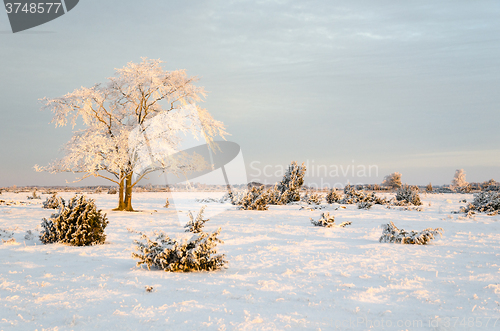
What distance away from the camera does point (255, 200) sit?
1858 centimetres

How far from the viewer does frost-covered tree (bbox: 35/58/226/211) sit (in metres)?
16.0

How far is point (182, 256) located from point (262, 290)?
162 centimetres

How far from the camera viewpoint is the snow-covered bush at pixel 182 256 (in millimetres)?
5504

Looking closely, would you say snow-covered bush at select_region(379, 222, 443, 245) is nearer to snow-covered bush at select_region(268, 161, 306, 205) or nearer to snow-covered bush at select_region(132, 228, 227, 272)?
snow-covered bush at select_region(132, 228, 227, 272)

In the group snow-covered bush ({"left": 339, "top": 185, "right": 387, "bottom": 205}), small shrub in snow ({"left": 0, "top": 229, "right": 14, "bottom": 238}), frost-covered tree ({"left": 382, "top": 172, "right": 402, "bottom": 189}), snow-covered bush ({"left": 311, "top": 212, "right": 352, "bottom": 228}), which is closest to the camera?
small shrub in snow ({"left": 0, "top": 229, "right": 14, "bottom": 238})

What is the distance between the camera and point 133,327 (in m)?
3.24

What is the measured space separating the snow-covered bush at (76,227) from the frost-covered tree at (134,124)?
7867mm

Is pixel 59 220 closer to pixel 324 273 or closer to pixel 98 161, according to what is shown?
pixel 324 273

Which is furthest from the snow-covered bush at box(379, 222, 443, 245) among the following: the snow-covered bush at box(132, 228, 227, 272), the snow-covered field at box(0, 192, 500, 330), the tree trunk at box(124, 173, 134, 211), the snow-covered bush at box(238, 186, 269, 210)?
the tree trunk at box(124, 173, 134, 211)

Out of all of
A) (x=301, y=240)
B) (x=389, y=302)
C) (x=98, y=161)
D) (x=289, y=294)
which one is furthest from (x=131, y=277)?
(x=98, y=161)

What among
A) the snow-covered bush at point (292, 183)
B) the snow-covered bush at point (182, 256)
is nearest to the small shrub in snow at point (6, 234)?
the snow-covered bush at point (182, 256)

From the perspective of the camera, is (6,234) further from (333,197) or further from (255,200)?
(333,197)

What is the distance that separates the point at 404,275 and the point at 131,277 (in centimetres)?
417

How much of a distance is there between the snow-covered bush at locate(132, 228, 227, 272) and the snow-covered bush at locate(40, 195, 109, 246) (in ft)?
8.87
